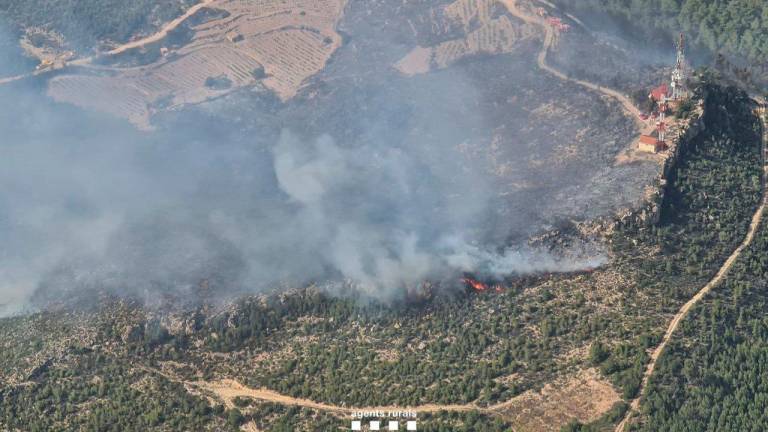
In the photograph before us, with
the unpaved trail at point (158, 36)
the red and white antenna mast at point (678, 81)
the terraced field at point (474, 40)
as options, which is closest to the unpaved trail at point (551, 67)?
the terraced field at point (474, 40)

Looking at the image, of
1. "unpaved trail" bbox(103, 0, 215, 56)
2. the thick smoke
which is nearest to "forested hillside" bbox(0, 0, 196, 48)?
"unpaved trail" bbox(103, 0, 215, 56)

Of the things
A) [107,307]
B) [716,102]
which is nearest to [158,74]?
[107,307]

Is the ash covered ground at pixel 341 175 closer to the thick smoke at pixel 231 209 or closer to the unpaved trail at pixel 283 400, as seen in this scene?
the thick smoke at pixel 231 209

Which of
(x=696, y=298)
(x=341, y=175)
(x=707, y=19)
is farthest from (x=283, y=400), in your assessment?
(x=707, y=19)

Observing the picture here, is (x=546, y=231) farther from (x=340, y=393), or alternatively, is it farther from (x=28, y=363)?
(x=28, y=363)

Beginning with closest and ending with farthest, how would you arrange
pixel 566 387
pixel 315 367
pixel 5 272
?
pixel 566 387
pixel 315 367
pixel 5 272

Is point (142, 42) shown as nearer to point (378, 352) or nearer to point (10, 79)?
point (10, 79)
